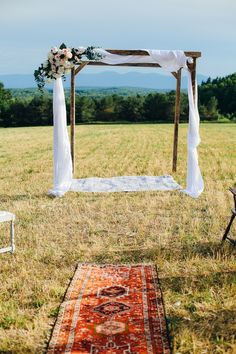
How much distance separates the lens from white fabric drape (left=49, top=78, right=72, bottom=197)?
32.6ft

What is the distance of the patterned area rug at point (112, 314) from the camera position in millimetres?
3869

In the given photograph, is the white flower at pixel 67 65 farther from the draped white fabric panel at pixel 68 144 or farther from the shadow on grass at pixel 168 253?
the shadow on grass at pixel 168 253

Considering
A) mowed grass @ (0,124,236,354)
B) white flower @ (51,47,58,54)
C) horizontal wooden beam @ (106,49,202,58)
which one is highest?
horizontal wooden beam @ (106,49,202,58)

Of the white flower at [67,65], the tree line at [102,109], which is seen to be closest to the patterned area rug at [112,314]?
the white flower at [67,65]

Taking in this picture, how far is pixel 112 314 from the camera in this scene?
4449 millimetres

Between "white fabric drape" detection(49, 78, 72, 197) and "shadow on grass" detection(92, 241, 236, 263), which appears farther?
"white fabric drape" detection(49, 78, 72, 197)

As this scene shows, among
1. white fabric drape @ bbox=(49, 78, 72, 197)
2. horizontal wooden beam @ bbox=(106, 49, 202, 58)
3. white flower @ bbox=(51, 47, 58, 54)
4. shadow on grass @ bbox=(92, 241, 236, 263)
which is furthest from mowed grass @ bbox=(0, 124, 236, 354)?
horizontal wooden beam @ bbox=(106, 49, 202, 58)

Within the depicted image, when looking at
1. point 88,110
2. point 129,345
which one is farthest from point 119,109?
point 129,345

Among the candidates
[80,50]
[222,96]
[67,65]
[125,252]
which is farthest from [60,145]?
[222,96]

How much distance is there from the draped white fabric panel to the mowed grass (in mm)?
311

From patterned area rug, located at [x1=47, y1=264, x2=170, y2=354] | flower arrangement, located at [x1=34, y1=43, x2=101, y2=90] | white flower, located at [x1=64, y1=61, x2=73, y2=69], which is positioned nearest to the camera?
patterned area rug, located at [x1=47, y1=264, x2=170, y2=354]

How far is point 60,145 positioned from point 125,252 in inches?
170

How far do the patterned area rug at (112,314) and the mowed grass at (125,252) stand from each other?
124 mm

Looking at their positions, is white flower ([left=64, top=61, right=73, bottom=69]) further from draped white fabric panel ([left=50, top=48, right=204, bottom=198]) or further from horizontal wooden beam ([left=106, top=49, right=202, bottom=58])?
horizontal wooden beam ([left=106, top=49, right=202, bottom=58])
